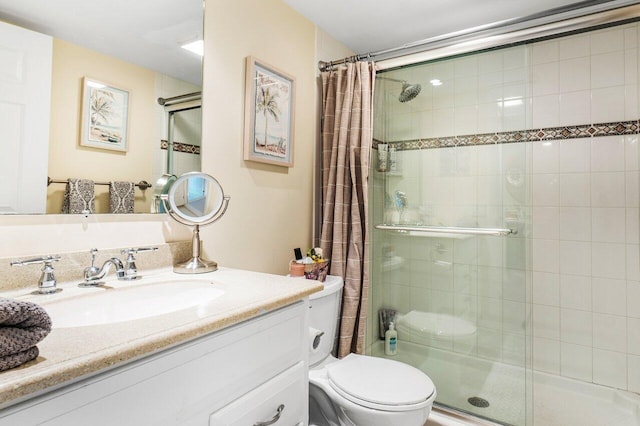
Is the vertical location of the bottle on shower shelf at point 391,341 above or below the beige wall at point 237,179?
below

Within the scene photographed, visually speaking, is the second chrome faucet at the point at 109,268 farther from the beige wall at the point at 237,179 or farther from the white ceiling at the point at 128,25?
the white ceiling at the point at 128,25

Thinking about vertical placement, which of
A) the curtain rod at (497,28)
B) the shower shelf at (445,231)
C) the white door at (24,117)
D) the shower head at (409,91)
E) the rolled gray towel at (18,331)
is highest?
the curtain rod at (497,28)

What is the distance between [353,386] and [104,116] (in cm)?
137

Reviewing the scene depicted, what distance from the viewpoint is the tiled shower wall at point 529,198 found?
72.9 inches

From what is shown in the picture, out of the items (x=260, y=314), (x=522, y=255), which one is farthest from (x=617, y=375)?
(x=260, y=314)

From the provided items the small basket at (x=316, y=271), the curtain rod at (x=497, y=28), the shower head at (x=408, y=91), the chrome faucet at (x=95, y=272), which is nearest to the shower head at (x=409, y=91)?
the shower head at (x=408, y=91)

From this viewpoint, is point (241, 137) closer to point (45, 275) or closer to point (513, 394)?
point (45, 275)

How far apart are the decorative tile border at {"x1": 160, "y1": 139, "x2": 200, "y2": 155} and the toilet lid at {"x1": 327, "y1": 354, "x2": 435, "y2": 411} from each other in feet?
3.68

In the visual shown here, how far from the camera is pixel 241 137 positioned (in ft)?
5.49

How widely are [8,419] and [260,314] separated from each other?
20.1 inches

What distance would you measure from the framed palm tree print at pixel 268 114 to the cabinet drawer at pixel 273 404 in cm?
102

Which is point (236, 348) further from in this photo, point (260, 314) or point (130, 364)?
point (130, 364)

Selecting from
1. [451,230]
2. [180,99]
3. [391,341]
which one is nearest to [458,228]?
[451,230]

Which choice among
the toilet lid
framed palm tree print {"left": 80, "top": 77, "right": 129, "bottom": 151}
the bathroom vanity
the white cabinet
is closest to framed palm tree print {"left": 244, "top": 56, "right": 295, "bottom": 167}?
framed palm tree print {"left": 80, "top": 77, "right": 129, "bottom": 151}
